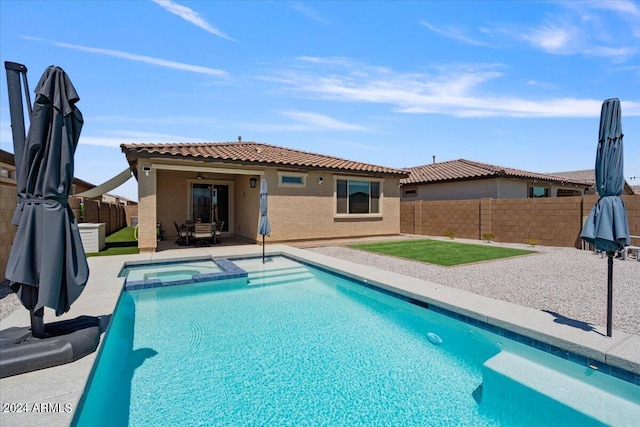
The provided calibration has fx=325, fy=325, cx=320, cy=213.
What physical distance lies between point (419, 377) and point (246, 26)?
12176 millimetres

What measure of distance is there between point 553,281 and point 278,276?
7.66m

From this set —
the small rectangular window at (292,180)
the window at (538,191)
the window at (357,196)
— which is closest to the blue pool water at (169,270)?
the small rectangular window at (292,180)

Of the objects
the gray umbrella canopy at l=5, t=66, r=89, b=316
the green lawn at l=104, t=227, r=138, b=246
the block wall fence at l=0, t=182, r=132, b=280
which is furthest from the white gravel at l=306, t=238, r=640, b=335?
the green lawn at l=104, t=227, r=138, b=246

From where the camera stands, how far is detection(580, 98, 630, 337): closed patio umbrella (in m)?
4.66

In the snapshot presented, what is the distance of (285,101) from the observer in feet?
A: 53.1

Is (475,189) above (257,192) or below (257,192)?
above

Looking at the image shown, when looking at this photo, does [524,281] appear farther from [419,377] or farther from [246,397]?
[246,397]

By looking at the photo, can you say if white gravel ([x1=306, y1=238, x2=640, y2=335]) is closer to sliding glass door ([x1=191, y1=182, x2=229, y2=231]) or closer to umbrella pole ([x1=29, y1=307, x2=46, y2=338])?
umbrella pole ([x1=29, y1=307, x2=46, y2=338])

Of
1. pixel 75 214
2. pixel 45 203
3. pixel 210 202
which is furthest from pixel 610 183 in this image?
pixel 75 214

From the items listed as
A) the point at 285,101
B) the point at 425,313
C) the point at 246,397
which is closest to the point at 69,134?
the point at 246,397

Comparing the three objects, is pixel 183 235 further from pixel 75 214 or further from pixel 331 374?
Answer: pixel 331 374

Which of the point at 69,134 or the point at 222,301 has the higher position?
the point at 69,134

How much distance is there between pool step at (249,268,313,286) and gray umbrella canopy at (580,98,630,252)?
7243mm

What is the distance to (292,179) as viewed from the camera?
1619 centimetres
